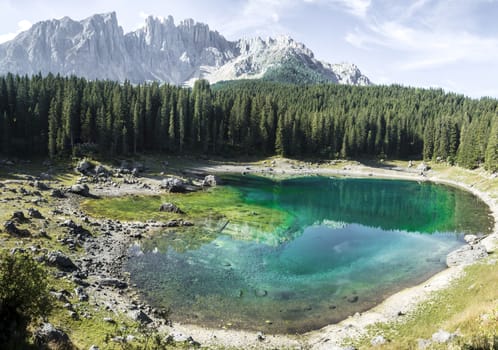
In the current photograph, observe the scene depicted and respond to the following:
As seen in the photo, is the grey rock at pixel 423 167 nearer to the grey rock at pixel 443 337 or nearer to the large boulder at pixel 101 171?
the large boulder at pixel 101 171

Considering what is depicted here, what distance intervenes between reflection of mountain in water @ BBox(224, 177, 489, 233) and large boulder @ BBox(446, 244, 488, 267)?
54.2 ft

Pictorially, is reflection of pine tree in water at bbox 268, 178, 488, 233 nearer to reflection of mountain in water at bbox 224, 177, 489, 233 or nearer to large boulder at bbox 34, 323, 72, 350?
reflection of mountain in water at bbox 224, 177, 489, 233

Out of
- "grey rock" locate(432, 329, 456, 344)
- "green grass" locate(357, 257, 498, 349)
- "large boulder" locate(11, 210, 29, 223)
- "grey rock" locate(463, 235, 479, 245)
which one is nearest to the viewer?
"grey rock" locate(432, 329, 456, 344)

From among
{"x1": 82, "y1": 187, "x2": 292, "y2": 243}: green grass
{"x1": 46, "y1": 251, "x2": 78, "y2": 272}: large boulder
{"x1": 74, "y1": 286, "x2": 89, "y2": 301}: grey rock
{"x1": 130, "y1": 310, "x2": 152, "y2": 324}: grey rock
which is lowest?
{"x1": 82, "y1": 187, "x2": 292, "y2": 243}: green grass

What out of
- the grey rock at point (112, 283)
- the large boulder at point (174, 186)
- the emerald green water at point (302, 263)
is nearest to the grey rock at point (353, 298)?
the emerald green water at point (302, 263)

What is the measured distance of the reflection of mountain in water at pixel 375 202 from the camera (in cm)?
7369

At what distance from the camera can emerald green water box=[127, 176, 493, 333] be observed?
35.3 meters

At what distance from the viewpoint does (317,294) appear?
3916 cm

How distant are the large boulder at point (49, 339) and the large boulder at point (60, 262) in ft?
55.9

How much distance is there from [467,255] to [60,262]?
5017 centimetres

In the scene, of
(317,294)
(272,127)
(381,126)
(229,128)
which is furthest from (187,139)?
(317,294)

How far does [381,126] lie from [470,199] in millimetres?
74215

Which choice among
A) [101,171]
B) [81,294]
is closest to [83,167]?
[101,171]

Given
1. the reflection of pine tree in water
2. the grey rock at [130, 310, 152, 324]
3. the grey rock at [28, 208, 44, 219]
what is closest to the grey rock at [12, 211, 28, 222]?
the grey rock at [28, 208, 44, 219]
